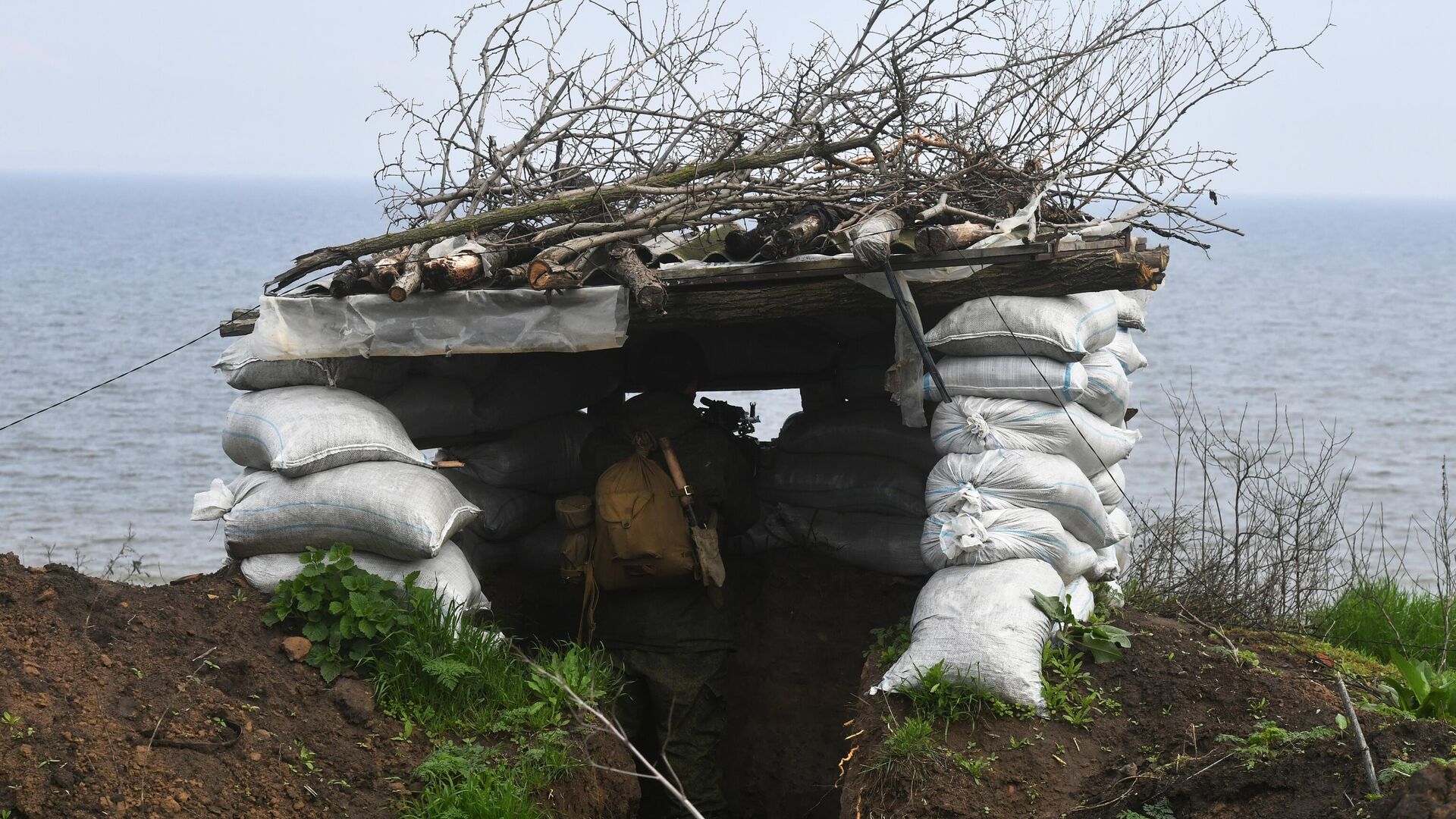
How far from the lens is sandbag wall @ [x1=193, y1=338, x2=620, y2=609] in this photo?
5238 mm

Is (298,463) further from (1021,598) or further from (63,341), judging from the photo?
(63,341)

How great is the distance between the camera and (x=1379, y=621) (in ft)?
24.0

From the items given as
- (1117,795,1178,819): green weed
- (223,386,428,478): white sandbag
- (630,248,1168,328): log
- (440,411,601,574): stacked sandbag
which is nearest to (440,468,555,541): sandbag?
(440,411,601,574): stacked sandbag

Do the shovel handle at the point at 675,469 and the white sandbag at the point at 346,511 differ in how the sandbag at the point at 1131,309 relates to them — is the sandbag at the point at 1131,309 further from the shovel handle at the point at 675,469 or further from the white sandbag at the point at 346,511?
the white sandbag at the point at 346,511

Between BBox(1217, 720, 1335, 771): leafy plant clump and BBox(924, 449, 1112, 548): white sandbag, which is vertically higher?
BBox(924, 449, 1112, 548): white sandbag

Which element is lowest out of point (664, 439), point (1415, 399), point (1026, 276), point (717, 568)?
point (1415, 399)

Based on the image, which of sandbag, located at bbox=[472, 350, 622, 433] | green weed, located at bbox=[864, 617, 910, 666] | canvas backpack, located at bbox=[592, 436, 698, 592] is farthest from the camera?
sandbag, located at bbox=[472, 350, 622, 433]

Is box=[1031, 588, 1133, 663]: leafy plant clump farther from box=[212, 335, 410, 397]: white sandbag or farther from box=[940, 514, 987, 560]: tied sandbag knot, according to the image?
box=[212, 335, 410, 397]: white sandbag

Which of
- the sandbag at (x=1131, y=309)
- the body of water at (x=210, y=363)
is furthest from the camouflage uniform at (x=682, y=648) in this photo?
the body of water at (x=210, y=363)

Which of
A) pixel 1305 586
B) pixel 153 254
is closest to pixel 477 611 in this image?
pixel 1305 586

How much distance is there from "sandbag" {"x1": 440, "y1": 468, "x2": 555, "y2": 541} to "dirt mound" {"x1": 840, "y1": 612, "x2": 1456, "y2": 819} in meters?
2.02

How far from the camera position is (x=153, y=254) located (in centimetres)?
4481

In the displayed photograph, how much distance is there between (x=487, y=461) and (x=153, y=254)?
42650 millimetres

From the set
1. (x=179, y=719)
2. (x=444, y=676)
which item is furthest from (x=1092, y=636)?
(x=179, y=719)
